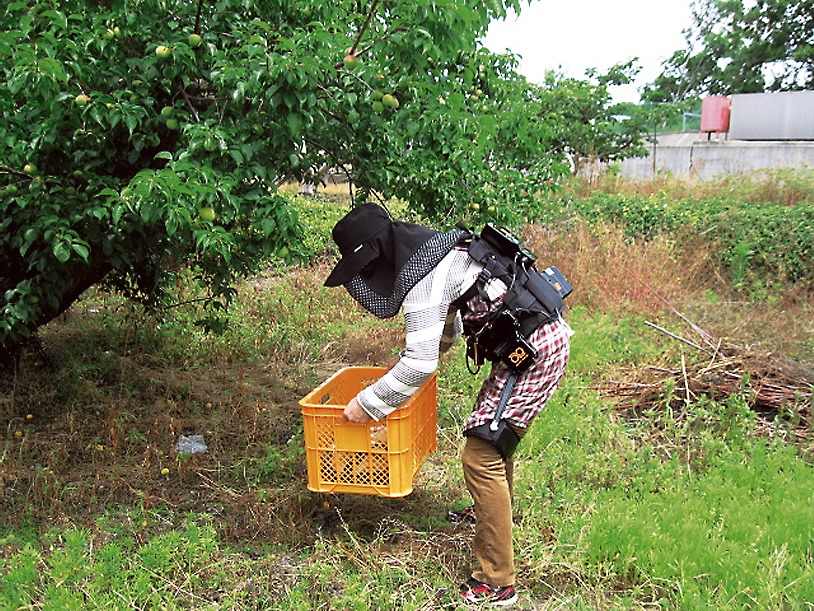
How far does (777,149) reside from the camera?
522 inches

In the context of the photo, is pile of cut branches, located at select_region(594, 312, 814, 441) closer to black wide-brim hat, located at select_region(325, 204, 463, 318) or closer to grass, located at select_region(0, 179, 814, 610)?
grass, located at select_region(0, 179, 814, 610)

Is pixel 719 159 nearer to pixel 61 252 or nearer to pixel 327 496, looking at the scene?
pixel 327 496

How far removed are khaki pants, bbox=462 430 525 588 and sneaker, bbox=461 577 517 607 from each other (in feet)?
0.06

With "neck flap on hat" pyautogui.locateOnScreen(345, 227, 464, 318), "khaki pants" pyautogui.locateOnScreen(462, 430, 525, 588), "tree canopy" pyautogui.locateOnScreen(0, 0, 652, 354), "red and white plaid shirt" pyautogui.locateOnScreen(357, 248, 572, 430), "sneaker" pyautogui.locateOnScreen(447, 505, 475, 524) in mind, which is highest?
"tree canopy" pyautogui.locateOnScreen(0, 0, 652, 354)

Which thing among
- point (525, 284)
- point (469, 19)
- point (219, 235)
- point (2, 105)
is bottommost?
point (525, 284)

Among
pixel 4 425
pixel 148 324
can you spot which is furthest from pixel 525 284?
pixel 148 324

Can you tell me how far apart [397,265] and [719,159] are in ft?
41.4

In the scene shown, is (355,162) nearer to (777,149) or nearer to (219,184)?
(219,184)

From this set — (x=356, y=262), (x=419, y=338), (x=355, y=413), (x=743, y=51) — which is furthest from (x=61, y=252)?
(x=743, y=51)

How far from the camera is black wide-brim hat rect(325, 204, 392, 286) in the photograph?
2863mm

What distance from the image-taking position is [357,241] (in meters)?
2.87

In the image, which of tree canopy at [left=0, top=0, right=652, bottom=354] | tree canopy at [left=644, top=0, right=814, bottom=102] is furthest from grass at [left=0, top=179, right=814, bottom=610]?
tree canopy at [left=644, top=0, right=814, bottom=102]

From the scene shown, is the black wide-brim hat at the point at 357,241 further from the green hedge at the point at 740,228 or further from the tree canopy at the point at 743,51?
the tree canopy at the point at 743,51

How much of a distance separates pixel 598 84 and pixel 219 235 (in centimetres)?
1137
